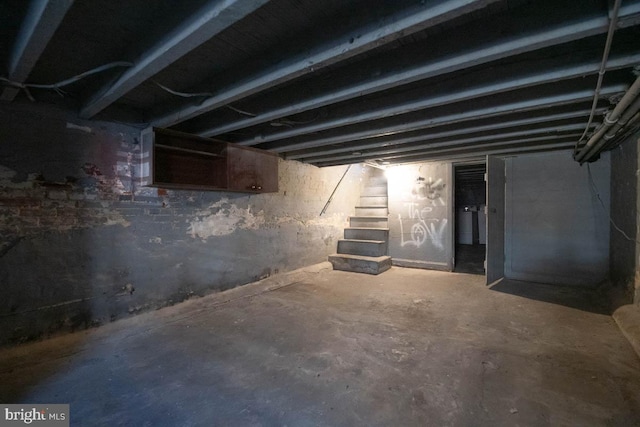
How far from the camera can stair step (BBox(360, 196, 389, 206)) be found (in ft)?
20.3

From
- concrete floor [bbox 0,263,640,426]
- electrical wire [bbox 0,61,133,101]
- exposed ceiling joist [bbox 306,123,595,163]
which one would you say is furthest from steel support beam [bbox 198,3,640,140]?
concrete floor [bbox 0,263,640,426]

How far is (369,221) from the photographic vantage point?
6.28 m

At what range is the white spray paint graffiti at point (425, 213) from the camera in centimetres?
530

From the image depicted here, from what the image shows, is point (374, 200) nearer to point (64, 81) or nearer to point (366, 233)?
point (366, 233)

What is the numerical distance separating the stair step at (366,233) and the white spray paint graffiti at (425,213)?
38 cm

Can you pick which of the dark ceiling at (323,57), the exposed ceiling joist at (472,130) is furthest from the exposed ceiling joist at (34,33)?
the exposed ceiling joist at (472,130)

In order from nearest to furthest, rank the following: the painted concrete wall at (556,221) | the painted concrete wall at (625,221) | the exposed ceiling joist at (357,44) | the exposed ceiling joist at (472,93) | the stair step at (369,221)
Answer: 1. the exposed ceiling joist at (357,44)
2. the exposed ceiling joist at (472,93)
3. the painted concrete wall at (625,221)
4. the painted concrete wall at (556,221)
5. the stair step at (369,221)

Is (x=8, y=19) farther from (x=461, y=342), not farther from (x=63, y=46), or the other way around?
(x=461, y=342)

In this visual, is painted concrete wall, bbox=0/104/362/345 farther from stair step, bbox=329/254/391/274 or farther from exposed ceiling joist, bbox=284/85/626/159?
exposed ceiling joist, bbox=284/85/626/159

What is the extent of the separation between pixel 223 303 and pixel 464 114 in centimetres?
340

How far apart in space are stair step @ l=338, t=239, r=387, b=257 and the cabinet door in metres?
2.34

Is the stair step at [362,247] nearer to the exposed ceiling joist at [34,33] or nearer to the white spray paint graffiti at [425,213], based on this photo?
the white spray paint graffiti at [425,213]

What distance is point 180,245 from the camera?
134 inches

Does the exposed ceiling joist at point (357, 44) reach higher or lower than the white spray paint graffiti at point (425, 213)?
higher
